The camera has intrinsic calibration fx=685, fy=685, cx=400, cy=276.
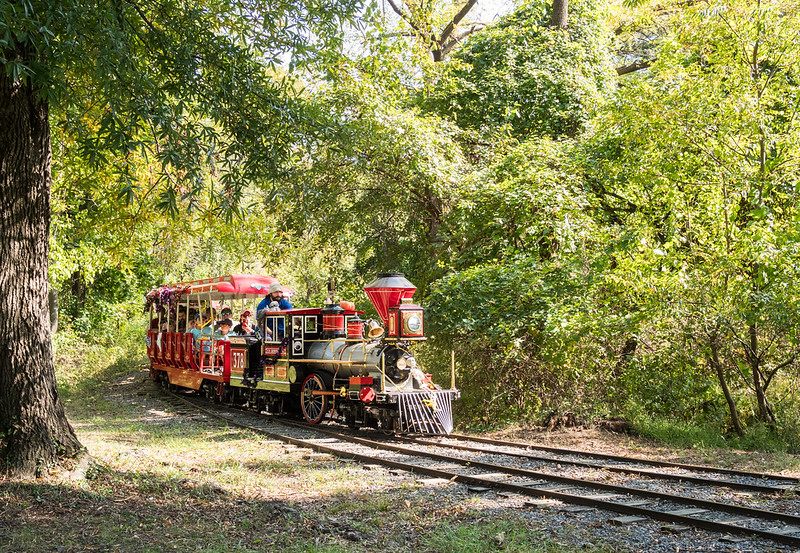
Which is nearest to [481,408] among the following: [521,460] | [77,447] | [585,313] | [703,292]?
[585,313]

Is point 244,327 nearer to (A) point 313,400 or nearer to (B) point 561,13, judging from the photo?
(A) point 313,400

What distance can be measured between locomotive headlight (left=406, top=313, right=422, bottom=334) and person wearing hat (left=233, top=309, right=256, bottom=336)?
562 centimetres

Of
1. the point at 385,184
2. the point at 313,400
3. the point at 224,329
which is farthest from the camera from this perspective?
the point at 385,184

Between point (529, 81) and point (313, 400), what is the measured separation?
1014 cm

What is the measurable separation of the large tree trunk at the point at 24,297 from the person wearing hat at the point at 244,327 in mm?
7937

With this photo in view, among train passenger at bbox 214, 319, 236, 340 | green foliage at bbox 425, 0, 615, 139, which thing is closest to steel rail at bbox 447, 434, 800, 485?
train passenger at bbox 214, 319, 236, 340

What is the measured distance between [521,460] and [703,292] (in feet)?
A: 12.6

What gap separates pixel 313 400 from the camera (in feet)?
41.0

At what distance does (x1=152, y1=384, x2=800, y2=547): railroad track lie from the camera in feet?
19.8

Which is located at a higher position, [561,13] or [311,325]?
[561,13]

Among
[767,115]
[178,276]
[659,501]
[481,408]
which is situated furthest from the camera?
[178,276]

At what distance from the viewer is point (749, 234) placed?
9664 millimetres

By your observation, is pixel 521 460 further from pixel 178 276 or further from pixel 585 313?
pixel 178 276

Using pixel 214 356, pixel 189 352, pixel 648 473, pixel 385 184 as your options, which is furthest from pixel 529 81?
pixel 648 473
